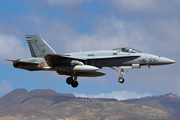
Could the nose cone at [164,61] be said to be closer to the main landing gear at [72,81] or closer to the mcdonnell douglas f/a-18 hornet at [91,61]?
the mcdonnell douglas f/a-18 hornet at [91,61]

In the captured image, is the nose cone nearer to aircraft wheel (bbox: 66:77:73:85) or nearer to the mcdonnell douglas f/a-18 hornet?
the mcdonnell douglas f/a-18 hornet

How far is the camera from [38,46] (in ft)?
131

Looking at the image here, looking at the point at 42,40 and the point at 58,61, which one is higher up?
the point at 42,40

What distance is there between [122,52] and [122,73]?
2.50 m

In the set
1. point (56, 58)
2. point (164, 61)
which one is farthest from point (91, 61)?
point (164, 61)

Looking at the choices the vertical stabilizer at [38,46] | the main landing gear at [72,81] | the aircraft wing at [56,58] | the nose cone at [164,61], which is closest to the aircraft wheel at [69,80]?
the main landing gear at [72,81]

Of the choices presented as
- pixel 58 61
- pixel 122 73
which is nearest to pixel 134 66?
pixel 122 73

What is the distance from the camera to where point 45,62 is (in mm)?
37344

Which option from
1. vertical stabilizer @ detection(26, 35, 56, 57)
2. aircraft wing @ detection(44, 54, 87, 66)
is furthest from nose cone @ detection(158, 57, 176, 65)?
vertical stabilizer @ detection(26, 35, 56, 57)

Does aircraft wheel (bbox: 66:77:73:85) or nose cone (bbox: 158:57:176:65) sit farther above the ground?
nose cone (bbox: 158:57:176:65)

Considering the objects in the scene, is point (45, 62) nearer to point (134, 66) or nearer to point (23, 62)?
point (23, 62)

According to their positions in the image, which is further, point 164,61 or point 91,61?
point 91,61

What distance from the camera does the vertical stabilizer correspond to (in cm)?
3950

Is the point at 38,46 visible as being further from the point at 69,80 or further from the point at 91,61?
the point at 91,61
